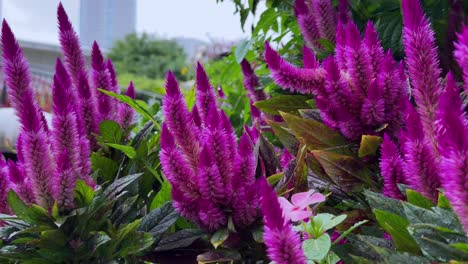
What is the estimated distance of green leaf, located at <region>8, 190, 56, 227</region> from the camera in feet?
2.55

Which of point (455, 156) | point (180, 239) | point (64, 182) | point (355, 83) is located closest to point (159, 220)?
point (180, 239)

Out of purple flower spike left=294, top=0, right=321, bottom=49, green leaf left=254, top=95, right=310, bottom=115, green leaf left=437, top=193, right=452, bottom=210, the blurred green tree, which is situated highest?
purple flower spike left=294, top=0, right=321, bottom=49

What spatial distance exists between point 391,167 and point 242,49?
0.86m

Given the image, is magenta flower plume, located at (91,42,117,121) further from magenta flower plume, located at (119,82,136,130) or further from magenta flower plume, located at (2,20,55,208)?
magenta flower plume, located at (2,20,55,208)

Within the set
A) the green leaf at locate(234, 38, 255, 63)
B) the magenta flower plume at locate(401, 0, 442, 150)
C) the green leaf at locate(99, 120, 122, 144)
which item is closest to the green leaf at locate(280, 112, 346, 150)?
the magenta flower plume at locate(401, 0, 442, 150)

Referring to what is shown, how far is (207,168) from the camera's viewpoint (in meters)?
0.72

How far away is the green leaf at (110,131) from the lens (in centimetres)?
104

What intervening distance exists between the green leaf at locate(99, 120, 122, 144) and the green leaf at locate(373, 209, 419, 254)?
579mm

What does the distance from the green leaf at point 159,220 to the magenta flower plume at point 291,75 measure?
27cm

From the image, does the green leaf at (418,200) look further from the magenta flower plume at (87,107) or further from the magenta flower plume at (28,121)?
the magenta flower plume at (87,107)

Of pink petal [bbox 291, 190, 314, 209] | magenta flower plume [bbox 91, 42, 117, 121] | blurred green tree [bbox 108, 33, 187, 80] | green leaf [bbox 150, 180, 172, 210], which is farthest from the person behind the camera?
blurred green tree [bbox 108, 33, 187, 80]

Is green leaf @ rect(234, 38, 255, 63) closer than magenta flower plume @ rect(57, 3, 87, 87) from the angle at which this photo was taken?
No

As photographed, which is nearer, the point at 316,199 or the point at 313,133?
the point at 316,199

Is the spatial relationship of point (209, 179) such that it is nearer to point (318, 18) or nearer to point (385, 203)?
point (385, 203)
